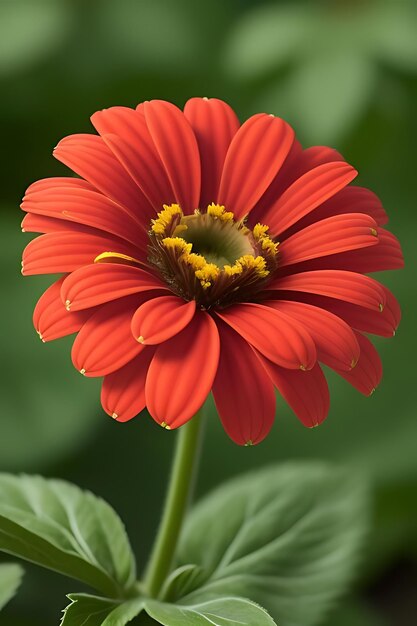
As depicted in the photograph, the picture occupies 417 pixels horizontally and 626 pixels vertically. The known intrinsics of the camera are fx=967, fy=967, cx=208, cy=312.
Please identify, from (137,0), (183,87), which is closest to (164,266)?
(183,87)

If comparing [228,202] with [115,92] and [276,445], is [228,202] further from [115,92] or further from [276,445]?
[115,92]

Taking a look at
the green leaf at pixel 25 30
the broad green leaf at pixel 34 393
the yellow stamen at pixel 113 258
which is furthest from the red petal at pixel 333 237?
the green leaf at pixel 25 30

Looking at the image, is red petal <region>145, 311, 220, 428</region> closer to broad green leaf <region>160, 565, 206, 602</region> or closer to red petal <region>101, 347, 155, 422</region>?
red petal <region>101, 347, 155, 422</region>

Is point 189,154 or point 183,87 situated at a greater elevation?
point 183,87

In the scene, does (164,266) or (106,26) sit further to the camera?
(106,26)

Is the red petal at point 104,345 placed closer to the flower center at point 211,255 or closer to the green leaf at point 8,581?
the flower center at point 211,255

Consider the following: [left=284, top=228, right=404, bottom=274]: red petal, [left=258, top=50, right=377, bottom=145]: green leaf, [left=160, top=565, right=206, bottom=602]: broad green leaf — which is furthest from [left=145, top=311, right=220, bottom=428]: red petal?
[left=258, top=50, right=377, bottom=145]: green leaf
